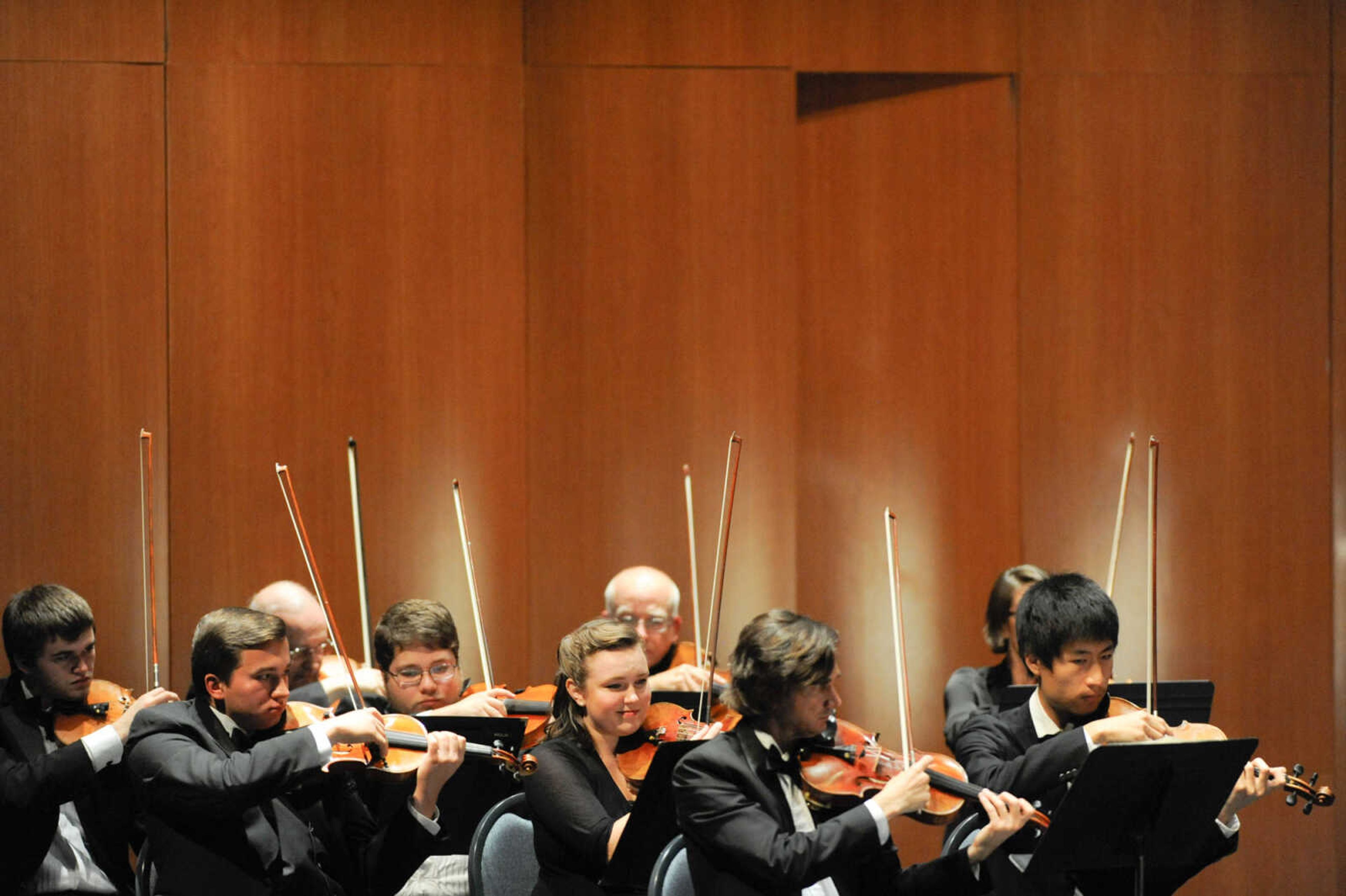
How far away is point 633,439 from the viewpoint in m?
4.96

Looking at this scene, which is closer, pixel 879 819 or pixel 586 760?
pixel 879 819

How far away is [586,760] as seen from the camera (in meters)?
2.93

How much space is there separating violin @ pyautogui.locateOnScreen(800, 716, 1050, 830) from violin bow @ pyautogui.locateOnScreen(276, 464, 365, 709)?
1037mm

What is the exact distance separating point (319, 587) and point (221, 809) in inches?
33.0

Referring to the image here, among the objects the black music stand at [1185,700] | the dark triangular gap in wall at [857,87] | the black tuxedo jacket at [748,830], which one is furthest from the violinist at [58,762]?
the dark triangular gap in wall at [857,87]

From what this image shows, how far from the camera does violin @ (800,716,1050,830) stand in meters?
2.52

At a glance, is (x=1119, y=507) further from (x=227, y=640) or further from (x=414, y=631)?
(x=227, y=640)

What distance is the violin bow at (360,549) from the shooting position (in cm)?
388

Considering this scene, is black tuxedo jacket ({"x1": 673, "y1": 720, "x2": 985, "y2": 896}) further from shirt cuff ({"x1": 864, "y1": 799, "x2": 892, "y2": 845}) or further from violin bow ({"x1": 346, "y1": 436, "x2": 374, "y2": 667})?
violin bow ({"x1": 346, "y1": 436, "x2": 374, "y2": 667})

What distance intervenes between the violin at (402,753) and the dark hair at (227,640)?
0.17 m

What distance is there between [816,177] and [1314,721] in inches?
98.1

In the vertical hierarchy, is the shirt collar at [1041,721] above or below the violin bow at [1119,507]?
below

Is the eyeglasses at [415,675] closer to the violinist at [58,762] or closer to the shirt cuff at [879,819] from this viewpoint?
the violinist at [58,762]

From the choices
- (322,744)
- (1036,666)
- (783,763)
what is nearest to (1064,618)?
(1036,666)
